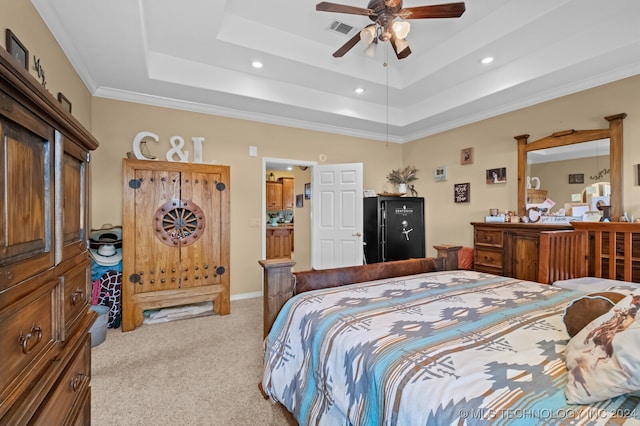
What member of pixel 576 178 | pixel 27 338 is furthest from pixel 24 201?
pixel 576 178

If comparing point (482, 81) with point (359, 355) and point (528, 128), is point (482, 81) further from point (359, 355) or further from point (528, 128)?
point (359, 355)

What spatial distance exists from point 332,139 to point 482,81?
227 centimetres

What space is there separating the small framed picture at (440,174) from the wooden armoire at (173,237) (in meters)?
3.42

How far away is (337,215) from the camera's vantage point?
4652 mm

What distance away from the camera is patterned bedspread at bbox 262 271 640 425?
80cm

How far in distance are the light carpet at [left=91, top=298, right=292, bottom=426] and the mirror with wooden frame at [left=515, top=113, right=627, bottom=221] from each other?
3693 mm

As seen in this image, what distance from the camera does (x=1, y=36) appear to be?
1622mm

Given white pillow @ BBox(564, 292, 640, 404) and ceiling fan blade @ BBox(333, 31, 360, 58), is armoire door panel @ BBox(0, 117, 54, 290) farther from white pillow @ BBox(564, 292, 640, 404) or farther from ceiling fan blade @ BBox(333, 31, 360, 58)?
ceiling fan blade @ BBox(333, 31, 360, 58)

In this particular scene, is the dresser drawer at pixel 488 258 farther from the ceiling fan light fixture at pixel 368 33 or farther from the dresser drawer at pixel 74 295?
the dresser drawer at pixel 74 295

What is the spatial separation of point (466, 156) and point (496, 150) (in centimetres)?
44

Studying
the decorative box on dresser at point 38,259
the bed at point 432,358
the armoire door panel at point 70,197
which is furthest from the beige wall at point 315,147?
the bed at point 432,358

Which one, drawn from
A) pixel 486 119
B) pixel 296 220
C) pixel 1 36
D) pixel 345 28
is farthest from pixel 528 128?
pixel 1 36

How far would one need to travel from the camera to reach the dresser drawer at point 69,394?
0.83m

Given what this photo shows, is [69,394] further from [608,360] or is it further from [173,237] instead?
[173,237]
